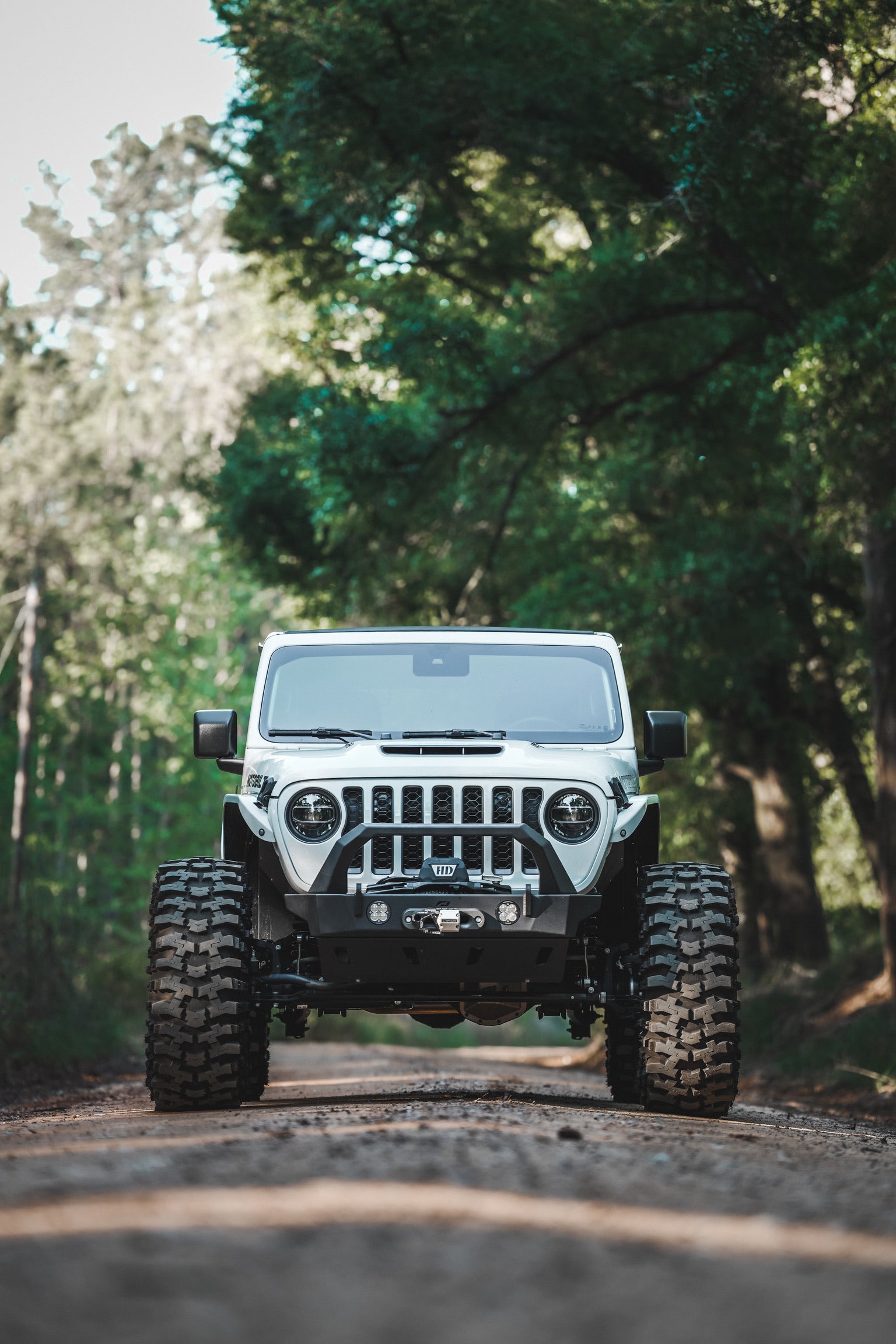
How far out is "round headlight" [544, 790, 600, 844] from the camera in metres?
8.77

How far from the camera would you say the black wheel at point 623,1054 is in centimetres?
979

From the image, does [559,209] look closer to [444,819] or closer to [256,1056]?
[444,819]

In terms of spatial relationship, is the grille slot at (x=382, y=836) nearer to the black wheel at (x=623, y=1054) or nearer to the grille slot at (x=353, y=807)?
the grille slot at (x=353, y=807)

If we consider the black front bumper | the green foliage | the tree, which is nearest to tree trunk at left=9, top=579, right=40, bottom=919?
the green foliage

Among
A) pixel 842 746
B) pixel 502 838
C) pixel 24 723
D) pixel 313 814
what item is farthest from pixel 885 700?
pixel 24 723

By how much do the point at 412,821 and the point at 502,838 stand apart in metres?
0.49

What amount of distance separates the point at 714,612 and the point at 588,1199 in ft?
58.1

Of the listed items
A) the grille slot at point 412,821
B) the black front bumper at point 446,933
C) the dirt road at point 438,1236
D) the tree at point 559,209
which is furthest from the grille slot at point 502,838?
the tree at point 559,209

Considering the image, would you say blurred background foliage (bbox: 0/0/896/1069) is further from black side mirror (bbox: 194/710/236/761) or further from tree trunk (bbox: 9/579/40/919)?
tree trunk (bbox: 9/579/40/919)

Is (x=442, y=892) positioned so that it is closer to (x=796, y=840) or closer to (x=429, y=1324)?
(x=429, y=1324)

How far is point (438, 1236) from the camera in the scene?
4.23 meters

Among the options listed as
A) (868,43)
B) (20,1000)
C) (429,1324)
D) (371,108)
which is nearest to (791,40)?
(868,43)

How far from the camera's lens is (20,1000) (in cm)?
1611

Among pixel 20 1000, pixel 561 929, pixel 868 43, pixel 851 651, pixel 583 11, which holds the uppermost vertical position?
pixel 583 11
